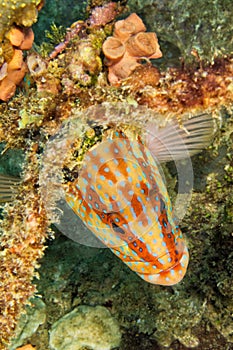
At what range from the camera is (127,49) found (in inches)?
121

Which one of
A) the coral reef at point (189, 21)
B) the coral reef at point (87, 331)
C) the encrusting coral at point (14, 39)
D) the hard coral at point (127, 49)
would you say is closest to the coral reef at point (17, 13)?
the encrusting coral at point (14, 39)

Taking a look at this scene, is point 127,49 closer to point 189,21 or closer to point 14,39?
point 14,39

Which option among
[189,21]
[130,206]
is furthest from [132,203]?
[189,21]

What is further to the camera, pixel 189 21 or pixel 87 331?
pixel 87 331

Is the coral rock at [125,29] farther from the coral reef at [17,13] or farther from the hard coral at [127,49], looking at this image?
the coral reef at [17,13]

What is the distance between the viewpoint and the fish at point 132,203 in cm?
308

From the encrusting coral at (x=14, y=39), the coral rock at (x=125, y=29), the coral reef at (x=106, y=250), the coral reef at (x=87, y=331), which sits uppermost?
the encrusting coral at (x=14, y=39)

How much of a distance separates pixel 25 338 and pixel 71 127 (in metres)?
3.93

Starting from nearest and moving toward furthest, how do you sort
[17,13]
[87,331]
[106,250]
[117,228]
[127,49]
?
[17,13] → [127,49] → [117,228] → [87,331] → [106,250]

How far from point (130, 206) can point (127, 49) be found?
1.40m

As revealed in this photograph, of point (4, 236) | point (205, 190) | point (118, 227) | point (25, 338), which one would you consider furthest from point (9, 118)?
point (25, 338)

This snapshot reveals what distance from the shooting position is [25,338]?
204 inches

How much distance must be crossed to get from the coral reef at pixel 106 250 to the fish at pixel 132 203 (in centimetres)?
30

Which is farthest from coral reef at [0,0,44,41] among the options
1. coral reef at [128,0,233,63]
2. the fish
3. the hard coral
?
coral reef at [128,0,233,63]
